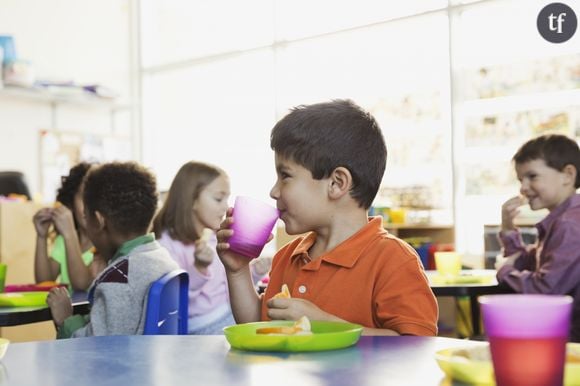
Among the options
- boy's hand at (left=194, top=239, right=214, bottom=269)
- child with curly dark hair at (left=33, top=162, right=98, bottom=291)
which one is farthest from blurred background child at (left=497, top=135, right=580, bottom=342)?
child with curly dark hair at (left=33, top=162, right=98, bottom=291)

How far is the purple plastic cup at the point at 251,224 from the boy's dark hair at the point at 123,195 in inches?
32.4

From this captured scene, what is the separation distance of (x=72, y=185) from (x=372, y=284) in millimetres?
2035

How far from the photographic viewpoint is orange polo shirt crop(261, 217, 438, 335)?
4.22 feet

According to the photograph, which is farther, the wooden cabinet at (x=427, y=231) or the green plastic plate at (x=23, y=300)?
the wooden cabinet at (x=427, y=231)

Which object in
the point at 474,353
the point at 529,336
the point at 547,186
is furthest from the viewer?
the point at 547,186

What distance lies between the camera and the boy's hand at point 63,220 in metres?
2.75

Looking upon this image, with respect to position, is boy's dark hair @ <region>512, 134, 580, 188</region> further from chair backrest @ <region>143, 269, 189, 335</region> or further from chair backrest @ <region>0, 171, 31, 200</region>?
chair backrest @ <region>0, 171, 31, 200</region>

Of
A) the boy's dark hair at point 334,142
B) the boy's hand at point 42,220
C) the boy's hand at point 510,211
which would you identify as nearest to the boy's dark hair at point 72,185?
the boy's hand at point 42,220

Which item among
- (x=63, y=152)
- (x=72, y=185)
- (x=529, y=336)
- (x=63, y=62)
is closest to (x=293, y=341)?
(x=529, y=336)

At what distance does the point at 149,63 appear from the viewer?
7.12 meters

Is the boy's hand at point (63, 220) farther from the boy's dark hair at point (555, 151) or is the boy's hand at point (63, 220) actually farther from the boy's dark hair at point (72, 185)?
the boy's dark hair at point (555, 151)

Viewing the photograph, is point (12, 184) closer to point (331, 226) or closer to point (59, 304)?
point (59, 304)

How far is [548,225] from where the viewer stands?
2459 millimetres

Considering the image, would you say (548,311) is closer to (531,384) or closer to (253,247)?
(531,384)
